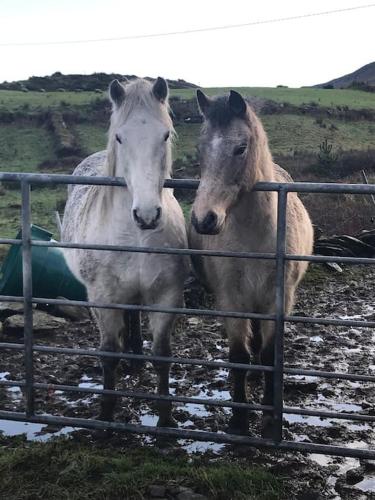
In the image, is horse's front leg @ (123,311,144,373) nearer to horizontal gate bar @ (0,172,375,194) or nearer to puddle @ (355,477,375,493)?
horizontal gate bar @ (0,172,375,194)

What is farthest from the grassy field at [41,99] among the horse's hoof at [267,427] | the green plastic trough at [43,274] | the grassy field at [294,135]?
the horse's hoof at [267,427]

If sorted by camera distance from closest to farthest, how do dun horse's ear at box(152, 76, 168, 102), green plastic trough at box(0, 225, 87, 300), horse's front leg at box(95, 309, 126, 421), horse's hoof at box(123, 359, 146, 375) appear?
dun horse's ear at box(152, 76, 168, 102), horse's front leg at box(95, 309, 126, 421), horse's hoof at box(123, 359, 146, 375), green plastic trough at box(0, 225, 87, 300)

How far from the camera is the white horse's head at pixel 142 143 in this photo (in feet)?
11.1

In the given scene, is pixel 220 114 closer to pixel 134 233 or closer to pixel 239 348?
pixel 134 233

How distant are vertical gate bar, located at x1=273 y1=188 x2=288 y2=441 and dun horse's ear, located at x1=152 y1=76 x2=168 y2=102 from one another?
109 cm

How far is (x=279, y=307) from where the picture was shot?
3520 millimetres

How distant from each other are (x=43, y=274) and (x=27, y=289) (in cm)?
329

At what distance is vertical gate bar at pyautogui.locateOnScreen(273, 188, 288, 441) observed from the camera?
341 cm

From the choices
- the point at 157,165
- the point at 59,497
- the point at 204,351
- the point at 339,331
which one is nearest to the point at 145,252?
the point at 157,165

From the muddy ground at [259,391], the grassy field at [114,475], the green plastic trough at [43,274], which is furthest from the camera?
the green plastic trough at [43,274]

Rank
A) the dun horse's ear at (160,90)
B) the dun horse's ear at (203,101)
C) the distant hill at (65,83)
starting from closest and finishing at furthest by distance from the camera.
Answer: the dun horse's ear at (203,101) → the dun horse's ear at (160,90) → the distant hill at (65,83)

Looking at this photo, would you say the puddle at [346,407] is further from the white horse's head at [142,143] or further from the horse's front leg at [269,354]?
the white horse's head at [142,143]

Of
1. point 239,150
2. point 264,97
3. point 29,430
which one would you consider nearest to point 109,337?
point 29,430

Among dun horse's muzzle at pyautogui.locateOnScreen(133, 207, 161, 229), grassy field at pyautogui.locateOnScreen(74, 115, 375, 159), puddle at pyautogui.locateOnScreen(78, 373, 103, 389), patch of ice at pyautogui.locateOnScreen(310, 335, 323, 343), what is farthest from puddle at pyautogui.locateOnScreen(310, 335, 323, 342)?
grassy field at pyautogui.locateOnScreen(74, 115, 375, 159)
